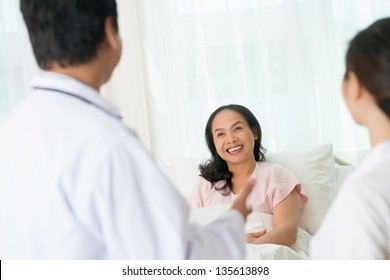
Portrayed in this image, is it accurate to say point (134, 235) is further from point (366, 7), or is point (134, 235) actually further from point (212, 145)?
point (366, 7)

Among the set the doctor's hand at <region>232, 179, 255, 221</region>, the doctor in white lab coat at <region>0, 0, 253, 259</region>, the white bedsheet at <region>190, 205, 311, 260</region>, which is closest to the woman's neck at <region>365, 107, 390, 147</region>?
the doctor's hand at <region>232, 179, 255, 221</region>

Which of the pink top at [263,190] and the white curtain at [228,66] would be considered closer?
the pink top at [263,190]

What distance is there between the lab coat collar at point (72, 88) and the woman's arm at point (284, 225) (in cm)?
137

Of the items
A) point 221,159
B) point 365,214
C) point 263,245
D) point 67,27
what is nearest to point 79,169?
point 67,27

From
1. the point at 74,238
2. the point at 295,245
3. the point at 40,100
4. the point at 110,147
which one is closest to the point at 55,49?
the point at 40,100

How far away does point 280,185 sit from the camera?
8.55 feet

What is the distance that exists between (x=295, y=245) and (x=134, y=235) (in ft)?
4.90

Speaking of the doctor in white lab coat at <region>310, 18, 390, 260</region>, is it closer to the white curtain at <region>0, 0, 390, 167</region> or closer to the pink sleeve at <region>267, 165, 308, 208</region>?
the pink sleeve at <region>267, 165, 308, 208</region>

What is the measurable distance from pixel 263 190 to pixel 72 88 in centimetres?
153

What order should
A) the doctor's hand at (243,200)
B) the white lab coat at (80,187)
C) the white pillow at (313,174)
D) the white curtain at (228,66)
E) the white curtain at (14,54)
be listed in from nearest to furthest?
the white lab coat at (80,187), the doctor's hand at (243,200), the white pillow at (313,174), the white curtain at (228,66), the white curtain at (14,54)

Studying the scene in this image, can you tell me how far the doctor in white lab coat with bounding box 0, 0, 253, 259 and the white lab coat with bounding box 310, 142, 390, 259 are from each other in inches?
9.9

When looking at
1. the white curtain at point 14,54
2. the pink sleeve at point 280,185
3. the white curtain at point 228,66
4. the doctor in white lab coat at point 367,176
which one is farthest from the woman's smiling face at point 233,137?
the doctor in white lab coat at point 367,176

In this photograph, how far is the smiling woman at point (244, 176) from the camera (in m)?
2.57

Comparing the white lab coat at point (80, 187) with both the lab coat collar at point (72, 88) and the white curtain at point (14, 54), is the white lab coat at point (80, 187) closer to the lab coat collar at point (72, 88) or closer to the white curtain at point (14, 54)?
the lab coat collar at point (72, 88)
